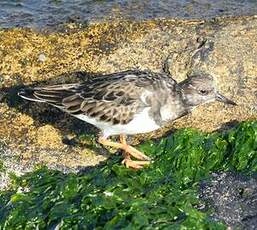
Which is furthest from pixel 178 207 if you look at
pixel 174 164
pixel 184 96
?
pixel 184 96

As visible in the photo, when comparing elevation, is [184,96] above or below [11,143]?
above

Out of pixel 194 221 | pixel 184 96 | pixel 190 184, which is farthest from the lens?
pixel 184 96

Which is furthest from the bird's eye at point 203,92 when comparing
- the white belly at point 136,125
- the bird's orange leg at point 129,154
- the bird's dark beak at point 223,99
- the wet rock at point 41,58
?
the wet rock at point 41,58

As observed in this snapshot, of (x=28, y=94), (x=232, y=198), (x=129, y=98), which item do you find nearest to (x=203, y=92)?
(x=129, y=98)

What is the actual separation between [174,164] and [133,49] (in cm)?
176

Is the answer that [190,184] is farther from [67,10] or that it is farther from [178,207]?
[67,10]

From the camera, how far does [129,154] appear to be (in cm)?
684

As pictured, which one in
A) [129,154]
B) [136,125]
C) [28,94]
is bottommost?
[129,154]

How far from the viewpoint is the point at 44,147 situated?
283 inches

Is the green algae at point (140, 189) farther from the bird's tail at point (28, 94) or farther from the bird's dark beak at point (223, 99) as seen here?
the bird's tail at point (28, 94)

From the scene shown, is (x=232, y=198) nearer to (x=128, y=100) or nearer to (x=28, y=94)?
(x=128, y=100)

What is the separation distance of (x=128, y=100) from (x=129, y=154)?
43cm

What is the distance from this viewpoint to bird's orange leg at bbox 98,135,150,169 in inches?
259

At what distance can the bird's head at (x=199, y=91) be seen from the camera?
698 cm
